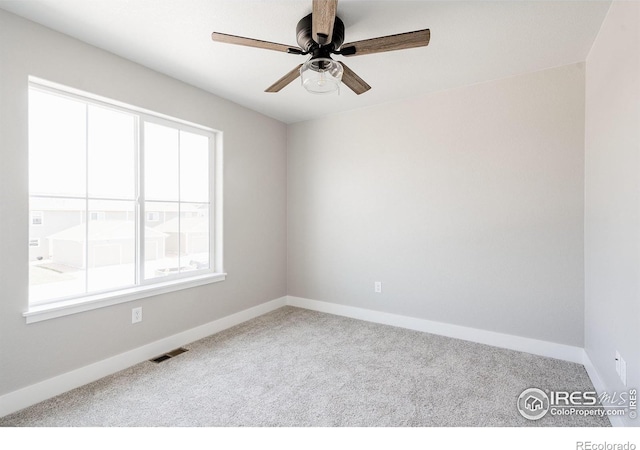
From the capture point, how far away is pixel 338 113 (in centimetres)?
387

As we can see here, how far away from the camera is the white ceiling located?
1886 mm

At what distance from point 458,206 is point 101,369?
3419 millimetres

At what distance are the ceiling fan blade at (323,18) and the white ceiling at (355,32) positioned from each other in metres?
0.35

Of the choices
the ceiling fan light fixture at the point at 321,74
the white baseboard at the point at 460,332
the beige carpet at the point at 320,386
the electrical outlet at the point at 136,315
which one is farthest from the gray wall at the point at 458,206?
the electrical outlet at the point at 136,315

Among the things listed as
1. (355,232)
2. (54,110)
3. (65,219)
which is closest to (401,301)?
(355,232)

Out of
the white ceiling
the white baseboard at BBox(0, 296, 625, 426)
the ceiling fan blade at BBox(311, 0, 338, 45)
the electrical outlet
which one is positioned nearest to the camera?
the ceiling fan blade at BBox(311, 0, 338, 45)

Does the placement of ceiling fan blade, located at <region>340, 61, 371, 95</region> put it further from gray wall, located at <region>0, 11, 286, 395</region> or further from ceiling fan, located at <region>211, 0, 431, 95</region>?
gray wall, located at <region>0, 11, 286, 395</region>

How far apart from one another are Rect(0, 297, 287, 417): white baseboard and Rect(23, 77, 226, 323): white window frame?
43 cm

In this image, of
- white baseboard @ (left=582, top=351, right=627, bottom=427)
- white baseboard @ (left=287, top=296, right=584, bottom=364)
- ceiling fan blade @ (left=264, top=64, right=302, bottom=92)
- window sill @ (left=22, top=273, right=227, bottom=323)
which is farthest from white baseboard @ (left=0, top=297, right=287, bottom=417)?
white baseboard @ (left=582, top=351, right=627, bottom=427)

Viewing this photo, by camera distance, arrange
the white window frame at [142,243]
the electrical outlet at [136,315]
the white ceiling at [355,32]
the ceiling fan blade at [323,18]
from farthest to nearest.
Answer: the electrical outlet at [136,315], the white window frame at [142,243], the white ceiling at [355,32], the ceiling fan blade at [323,18]

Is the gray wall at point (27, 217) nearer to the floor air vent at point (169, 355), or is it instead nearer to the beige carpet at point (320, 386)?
the floor air vent at point (169, 355)

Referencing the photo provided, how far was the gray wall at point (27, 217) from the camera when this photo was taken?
1.93 meters

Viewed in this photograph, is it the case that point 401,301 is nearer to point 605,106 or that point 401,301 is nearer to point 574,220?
point 574,220

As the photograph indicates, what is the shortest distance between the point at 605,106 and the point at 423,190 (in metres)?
1.56
